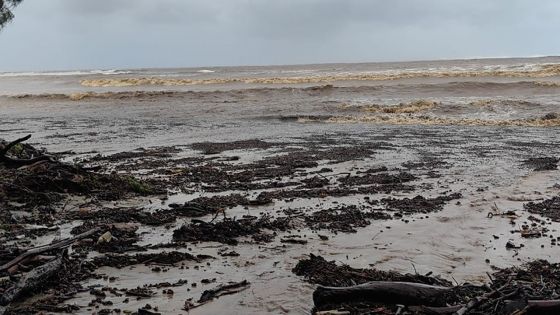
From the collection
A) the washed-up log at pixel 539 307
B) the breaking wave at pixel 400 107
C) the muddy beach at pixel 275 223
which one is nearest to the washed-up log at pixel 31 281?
the muddy beach at pixel 275 223

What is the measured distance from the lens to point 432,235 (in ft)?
20.4

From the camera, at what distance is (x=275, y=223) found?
6555 mm

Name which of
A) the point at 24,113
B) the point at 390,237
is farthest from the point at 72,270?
the point at 24,113

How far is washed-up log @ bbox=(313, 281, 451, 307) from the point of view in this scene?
12.9ft

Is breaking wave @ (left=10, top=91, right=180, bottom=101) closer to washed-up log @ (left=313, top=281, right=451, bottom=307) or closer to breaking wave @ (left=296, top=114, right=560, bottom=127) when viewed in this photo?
breaking wave @ (left=296, top=114, right=560, bottom=127)

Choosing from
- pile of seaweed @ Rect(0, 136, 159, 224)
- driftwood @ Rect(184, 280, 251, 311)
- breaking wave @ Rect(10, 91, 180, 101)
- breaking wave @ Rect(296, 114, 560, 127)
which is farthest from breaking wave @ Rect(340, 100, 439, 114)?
driftwood @ Rect(184, 280, 251, 311)

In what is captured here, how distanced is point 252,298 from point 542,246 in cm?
351

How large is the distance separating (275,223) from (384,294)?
8.90 feet

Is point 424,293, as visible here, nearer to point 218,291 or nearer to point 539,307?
point 539,307

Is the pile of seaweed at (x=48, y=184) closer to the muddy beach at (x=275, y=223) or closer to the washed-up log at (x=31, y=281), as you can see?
the muddy beach at (x=275, y=223)

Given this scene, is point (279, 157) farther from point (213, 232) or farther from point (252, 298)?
point (252, 298)

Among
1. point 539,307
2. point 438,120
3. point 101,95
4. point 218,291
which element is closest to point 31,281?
point 218,291

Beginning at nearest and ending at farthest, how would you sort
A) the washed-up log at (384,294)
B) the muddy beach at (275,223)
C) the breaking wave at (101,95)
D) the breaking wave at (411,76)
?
the washed-up log at (384,294) → the muddy beach at (275,223) → the breaking wave at (101,95) → the breaking wave at (411,76)

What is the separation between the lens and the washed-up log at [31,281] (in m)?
3.94
